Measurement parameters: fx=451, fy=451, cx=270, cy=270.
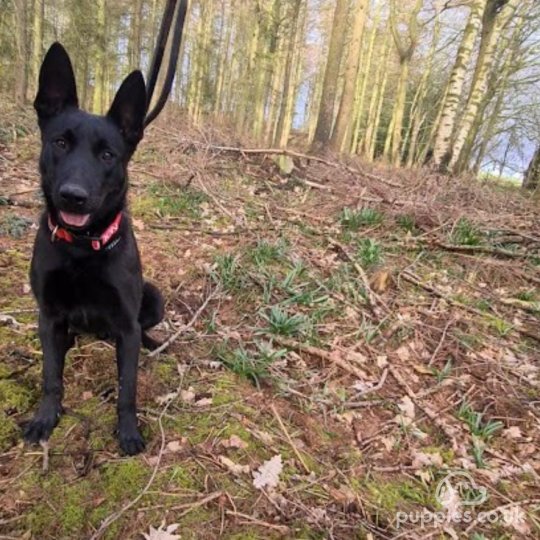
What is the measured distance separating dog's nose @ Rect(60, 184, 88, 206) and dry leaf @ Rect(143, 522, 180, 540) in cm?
125

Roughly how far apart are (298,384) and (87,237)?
149 centimetres

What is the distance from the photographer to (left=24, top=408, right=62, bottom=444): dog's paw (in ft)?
6.43

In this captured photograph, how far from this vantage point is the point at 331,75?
346 inches

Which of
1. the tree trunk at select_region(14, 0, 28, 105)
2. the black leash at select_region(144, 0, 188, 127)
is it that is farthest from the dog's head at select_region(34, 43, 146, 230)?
the tree trunk at select_region(14, 0, 28, 105)

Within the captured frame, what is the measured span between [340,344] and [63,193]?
6.97 ft

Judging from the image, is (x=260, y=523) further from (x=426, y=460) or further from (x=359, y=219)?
(x=359, y=219)

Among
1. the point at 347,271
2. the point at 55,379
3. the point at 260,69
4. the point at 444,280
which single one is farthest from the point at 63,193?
the point at 260,69

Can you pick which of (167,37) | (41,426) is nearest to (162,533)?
(41,426)

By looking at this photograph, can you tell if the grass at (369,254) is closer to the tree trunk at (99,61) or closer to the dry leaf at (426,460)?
the dry leaf at (426,460)

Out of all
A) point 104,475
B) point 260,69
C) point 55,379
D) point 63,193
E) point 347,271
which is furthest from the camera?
point 260,69

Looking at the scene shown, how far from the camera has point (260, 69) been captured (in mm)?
15922

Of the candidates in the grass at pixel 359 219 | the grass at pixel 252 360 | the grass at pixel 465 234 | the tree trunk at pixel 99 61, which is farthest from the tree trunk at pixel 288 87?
the grass at pixel 252 360

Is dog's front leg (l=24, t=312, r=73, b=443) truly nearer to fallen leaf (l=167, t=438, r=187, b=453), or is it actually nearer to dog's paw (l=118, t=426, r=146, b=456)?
dog's paw (l=118, t=426, r=146, b=456)

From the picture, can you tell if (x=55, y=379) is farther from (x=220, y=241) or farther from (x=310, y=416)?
(x=220, y=241)
